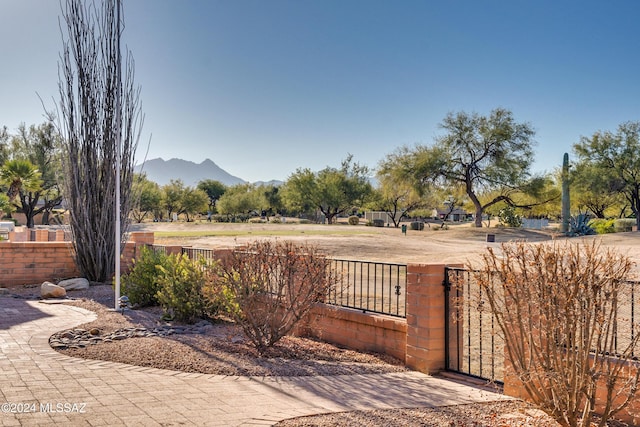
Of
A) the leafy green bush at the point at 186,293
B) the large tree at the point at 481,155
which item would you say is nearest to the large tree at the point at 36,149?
the large tree at the point at 481,155

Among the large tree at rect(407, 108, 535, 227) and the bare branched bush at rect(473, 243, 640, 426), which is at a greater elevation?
the large tree at rect(407, 108, 535, 227)

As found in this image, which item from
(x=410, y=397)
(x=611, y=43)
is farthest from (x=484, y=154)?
(x=410, y=397)

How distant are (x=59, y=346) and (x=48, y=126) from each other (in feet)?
152

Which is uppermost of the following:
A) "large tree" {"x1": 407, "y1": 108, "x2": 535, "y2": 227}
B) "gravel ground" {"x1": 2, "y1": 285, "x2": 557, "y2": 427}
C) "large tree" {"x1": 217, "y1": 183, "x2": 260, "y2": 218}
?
"large tree" {"x1": 407, "y1": 108, "x2": 535, "y2": 227}

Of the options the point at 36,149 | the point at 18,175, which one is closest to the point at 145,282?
the point at 18,175

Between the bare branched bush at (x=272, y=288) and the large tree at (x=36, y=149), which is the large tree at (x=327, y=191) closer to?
the large tree at (x=36, y=149)

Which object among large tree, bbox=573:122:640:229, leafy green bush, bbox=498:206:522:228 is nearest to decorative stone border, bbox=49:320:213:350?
large tree, bbox=573:122:640:229

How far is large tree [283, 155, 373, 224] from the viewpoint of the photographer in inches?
2596

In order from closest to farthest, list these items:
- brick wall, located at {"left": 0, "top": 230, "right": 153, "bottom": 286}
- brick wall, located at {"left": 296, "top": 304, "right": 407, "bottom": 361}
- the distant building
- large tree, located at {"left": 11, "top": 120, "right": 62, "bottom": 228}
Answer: brick wall, located at {"left": 296, "top": 304, "right": 407, "bottom": 361} → brick wall, located at {"left": 0, "top": 230, "right": 153, "bottom": 286} → large tree, located at {"left": 11, "top": 120, "right": 62, "bottom": 228} → the distant building

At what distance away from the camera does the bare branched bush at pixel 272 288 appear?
6.48 m

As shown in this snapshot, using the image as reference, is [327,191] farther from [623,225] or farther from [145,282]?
[145,282]

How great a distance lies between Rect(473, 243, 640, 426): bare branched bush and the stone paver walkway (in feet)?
3.79

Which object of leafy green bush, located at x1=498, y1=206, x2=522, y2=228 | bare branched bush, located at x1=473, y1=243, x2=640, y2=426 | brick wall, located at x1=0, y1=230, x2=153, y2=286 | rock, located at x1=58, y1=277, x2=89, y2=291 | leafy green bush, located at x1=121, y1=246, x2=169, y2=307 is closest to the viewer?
bare branched bush, located at x1=473, y1=243, x2=640, y2=426

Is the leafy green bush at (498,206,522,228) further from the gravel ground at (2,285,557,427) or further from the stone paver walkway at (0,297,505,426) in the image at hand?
the stone paver walkway at (0,297,505,426)
